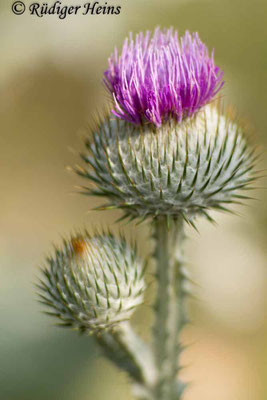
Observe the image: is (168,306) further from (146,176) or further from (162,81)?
(162,81)

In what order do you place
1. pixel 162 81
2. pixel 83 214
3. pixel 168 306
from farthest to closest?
pixel 83 214 < pixel 168 306 < pixel 162 81

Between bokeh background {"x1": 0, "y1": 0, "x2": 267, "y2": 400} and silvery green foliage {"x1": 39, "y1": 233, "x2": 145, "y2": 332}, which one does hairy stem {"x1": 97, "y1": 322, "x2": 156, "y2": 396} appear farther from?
bokeh background {"x1": 0, "y1": 0, "x2": 267, "y2": 400}

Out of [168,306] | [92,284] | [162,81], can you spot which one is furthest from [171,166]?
[168,306]

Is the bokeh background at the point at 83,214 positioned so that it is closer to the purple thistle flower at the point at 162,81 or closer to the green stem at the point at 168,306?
the green stem at the point at 168,306

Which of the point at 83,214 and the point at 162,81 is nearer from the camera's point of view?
the point at 162,81

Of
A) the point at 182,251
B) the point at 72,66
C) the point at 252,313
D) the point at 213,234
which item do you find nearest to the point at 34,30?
the point at 72,66

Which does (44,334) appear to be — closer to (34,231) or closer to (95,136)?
(34,231)

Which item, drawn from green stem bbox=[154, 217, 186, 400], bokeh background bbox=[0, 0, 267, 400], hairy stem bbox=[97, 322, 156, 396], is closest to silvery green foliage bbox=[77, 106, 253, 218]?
green stem bbox=[154, 217, 186, 400]

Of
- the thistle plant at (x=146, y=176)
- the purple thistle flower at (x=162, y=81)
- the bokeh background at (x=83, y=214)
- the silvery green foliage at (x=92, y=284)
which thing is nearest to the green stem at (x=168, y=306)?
the thistle plant at (x=146, y=176)
